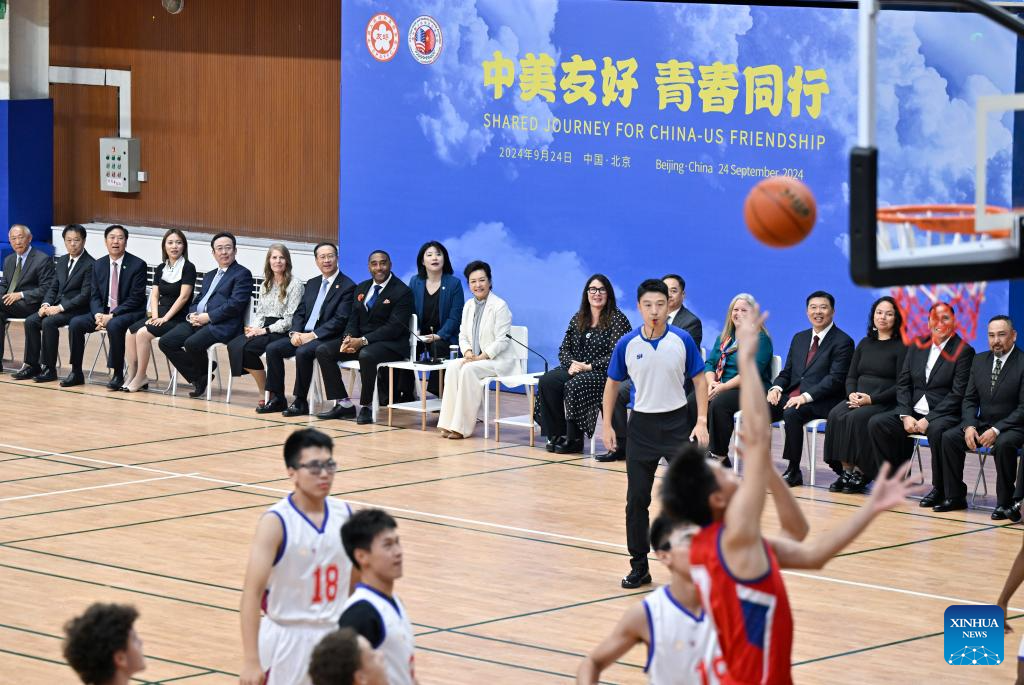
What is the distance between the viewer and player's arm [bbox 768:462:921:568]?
468cm

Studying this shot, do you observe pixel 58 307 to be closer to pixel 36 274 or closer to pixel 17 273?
pixel 36 274

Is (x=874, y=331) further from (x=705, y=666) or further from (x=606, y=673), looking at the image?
(x=705, y=666)

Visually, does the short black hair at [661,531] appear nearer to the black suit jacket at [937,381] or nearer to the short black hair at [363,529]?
the short black hair at [363,529]

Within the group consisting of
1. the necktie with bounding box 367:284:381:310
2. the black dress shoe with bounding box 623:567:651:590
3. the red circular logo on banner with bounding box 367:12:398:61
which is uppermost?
the red circular logo on banner with bounding box 367:12:398:61

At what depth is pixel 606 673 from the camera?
8391 millimetres

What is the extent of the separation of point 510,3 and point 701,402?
23.4 ft

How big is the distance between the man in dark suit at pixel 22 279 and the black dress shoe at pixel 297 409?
3.57 meters

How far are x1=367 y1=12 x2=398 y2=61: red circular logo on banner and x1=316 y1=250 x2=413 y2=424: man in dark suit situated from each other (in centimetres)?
286

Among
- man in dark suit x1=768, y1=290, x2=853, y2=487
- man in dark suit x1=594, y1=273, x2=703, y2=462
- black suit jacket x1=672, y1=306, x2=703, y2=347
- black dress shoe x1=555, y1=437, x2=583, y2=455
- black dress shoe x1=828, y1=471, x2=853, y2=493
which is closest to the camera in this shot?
black dress shoe x1=828, y1=471, x2=853, y2=493

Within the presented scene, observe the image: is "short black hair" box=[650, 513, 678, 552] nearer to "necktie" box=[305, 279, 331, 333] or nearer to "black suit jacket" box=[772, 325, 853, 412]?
"black suit jacket" box=[772, 325, 853, 412]

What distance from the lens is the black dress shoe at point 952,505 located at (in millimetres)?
12023

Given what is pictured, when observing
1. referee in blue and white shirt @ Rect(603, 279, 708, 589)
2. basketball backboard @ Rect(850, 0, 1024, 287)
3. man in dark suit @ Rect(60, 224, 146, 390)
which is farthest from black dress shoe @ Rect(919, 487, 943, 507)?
man in dark suit @ Rect(60, 224, 146, 390)

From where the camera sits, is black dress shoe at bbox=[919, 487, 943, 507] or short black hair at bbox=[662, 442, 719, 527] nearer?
short black hair at bbox=[662, 442, 719, 527]

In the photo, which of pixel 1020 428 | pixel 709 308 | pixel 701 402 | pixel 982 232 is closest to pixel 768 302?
pixel 709 308
